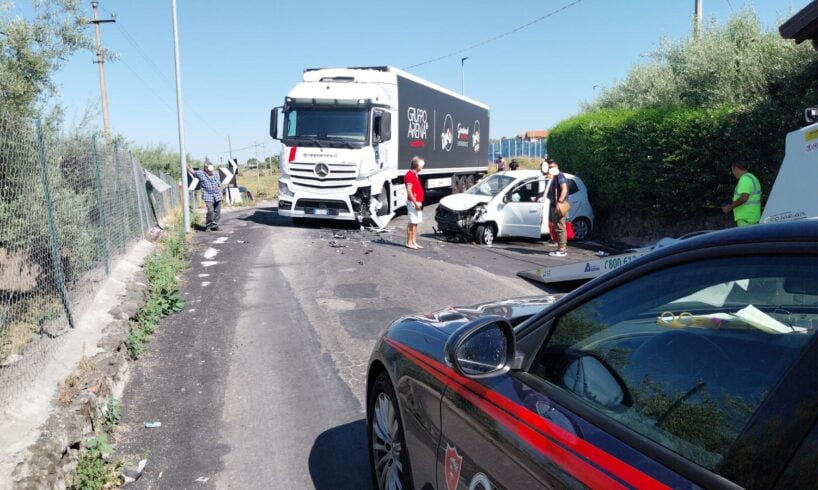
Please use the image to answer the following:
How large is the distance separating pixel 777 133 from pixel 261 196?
2848 cm

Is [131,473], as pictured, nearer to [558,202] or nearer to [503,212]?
[558,202]

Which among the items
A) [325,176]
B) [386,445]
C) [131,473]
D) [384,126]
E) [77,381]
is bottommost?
[131,473]

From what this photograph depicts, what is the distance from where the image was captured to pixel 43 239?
6035 millimetres

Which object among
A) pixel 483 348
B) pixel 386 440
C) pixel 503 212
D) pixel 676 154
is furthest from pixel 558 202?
pixel 483 348

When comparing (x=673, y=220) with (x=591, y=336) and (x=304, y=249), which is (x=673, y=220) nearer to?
(x=304, y=249)

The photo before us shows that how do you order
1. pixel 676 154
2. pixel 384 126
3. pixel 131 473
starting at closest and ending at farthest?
pixel 131 473 < pixel 676 154 < pixel 384 126

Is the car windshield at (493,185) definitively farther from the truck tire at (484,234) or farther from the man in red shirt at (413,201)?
the man in red shirt at (413,201)

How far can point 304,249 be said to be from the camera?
12781mm

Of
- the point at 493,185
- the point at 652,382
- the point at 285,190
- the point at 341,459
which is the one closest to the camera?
the point at 652,382

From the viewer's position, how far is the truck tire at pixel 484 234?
1373 cm

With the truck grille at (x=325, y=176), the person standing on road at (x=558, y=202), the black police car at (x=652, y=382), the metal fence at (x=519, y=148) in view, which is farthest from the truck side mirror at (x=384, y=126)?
the metal fence at (x=519, y=148)

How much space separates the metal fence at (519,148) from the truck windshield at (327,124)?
32351mm

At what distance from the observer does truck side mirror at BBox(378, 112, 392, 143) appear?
1606cm

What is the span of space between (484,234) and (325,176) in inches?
184
